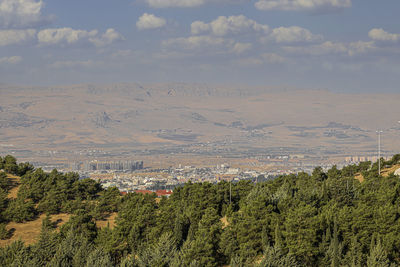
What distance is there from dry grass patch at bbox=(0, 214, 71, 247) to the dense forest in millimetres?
793

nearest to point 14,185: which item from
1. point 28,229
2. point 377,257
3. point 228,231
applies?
point 28,229

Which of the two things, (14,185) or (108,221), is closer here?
(108,221)

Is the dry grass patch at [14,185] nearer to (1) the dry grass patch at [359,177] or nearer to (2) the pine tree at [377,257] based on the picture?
(1) the dry grass patch at [359,177]

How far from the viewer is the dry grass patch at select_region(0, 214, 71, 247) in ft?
225

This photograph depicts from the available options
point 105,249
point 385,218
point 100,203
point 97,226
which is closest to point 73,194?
point 100,203

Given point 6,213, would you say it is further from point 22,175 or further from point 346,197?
point 346,197

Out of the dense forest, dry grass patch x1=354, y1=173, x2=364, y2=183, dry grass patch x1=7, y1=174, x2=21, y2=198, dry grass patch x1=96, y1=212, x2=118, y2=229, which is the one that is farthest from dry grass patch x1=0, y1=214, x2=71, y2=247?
dry grass patch x1=354, y1=173, x2=364, y2=183

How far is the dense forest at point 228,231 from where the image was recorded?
53031mm

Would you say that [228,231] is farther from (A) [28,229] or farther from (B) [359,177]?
(B) [359,177]

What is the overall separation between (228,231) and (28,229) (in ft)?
85.9

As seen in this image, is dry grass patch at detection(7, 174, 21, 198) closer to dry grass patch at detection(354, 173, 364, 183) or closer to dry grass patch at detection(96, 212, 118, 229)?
dry grass patch at detection(96, 212, 118, 229)

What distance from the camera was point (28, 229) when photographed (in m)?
71.8

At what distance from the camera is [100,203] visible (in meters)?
78.8

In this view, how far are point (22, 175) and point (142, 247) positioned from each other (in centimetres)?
4121
